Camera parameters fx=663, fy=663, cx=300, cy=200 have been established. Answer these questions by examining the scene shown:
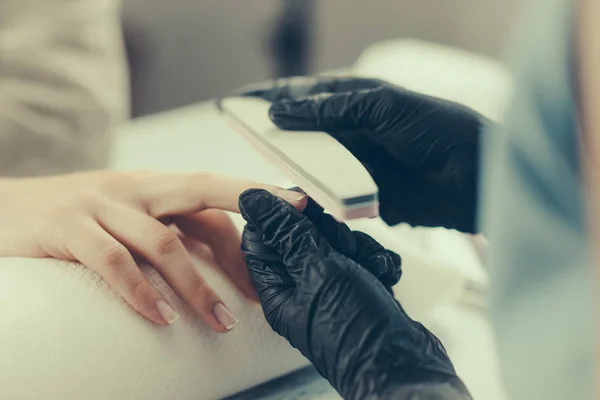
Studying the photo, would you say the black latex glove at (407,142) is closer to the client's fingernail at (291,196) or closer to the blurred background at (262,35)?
the client's fingernail at (291,196)

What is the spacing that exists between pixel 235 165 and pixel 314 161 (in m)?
0.30

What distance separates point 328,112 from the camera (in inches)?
18.8

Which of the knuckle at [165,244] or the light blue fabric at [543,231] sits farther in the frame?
the knuckle at [165,244]

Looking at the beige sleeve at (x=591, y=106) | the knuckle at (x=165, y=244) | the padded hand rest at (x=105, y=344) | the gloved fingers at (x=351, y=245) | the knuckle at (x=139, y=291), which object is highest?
the beige sleeve at (x=591, y=106)

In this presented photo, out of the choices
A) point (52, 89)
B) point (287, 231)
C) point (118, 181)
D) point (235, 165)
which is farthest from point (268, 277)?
point (52, 89)

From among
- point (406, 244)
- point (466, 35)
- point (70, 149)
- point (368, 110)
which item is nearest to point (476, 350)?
point (406, 244)

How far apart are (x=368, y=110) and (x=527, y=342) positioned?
0.21 m

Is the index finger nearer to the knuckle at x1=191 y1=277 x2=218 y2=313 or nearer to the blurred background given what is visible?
the knuckle at x1=191 y1=277 x2=218 y2=313

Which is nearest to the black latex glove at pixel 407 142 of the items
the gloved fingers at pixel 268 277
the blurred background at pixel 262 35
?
the gloved fingers at pixel 268 277

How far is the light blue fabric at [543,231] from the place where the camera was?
1.09 feet

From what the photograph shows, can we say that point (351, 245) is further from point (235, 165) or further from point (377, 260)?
point (235, 165)

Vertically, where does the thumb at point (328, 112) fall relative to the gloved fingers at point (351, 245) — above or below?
above

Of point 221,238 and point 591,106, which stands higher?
point 591,106

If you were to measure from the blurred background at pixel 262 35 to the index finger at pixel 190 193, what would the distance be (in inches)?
41.7
